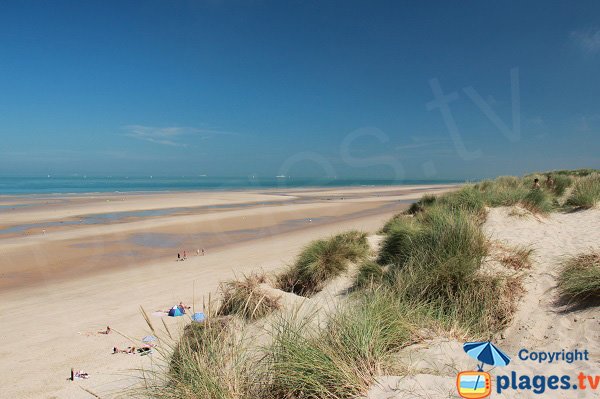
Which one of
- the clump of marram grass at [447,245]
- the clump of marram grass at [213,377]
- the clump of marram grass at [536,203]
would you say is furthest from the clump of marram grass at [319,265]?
the clump of marram grass at [536,203]

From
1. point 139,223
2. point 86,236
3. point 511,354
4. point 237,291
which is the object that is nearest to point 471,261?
point 511,354

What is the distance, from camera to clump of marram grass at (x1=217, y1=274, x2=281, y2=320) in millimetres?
6062

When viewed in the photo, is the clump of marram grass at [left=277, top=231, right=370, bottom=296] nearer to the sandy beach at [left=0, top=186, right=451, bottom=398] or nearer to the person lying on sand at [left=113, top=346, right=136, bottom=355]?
the sandy beach at [left=0, top=186, right=451, bottom=398]

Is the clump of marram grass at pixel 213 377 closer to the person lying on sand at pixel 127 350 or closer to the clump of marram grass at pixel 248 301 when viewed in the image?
the clump of marram grass at pixel 248 301

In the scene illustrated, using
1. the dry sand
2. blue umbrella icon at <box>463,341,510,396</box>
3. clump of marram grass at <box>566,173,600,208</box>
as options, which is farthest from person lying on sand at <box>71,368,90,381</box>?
clump of marram grass at <box>566,173,600,208</box>

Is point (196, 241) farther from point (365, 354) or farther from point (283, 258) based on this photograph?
point (365, 354)

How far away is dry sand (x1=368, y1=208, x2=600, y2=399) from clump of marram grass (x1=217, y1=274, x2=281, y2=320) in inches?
115

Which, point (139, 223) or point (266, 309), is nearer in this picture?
point (266, 309)

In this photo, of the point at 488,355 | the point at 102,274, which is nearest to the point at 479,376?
the point at 488,355

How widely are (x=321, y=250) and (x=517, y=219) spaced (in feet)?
16.8

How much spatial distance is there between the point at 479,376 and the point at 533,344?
1571 millimetres

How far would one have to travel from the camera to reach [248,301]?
234 inches

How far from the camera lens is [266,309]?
242 inches

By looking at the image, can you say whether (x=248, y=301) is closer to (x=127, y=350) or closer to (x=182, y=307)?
(x=127, y=350)
